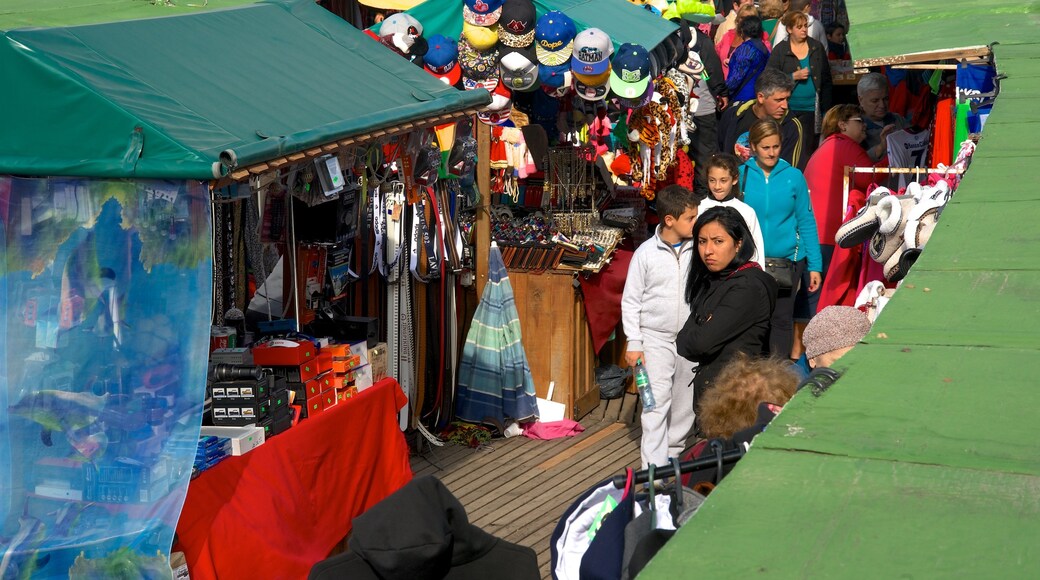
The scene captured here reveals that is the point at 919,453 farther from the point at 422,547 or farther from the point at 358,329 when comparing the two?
the point at 358,329

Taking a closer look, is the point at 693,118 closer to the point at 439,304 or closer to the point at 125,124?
the point at 439,304

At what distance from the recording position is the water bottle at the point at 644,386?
19.5 ft

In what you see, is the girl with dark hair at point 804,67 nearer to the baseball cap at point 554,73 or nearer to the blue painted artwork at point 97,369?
the baseball cap at point 554,73

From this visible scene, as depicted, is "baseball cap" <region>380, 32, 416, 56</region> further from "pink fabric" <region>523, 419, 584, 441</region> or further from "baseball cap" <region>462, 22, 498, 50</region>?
"pink fabric" <region>523, 419, 584, 441</region>

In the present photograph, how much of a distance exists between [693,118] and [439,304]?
144 inches

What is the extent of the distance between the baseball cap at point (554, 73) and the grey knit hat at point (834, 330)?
3344 mm

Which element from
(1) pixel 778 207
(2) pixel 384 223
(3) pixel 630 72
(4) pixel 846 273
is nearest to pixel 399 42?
(2) pixel 384 223

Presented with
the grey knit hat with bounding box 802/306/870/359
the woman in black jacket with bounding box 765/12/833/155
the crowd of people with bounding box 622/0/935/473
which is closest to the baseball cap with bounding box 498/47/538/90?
the crowd of people with bounding box 622/0/935/473

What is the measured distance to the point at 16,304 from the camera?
421 centimetres

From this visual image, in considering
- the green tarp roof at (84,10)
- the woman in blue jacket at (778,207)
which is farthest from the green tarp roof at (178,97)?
the woman in blue jacket at (778,207)

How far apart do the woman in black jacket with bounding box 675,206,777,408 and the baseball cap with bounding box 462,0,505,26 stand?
2103mm

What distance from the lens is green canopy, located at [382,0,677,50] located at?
704 centimetres

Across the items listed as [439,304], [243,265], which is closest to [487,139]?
[439,304]

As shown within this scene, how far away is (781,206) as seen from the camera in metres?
6.78
